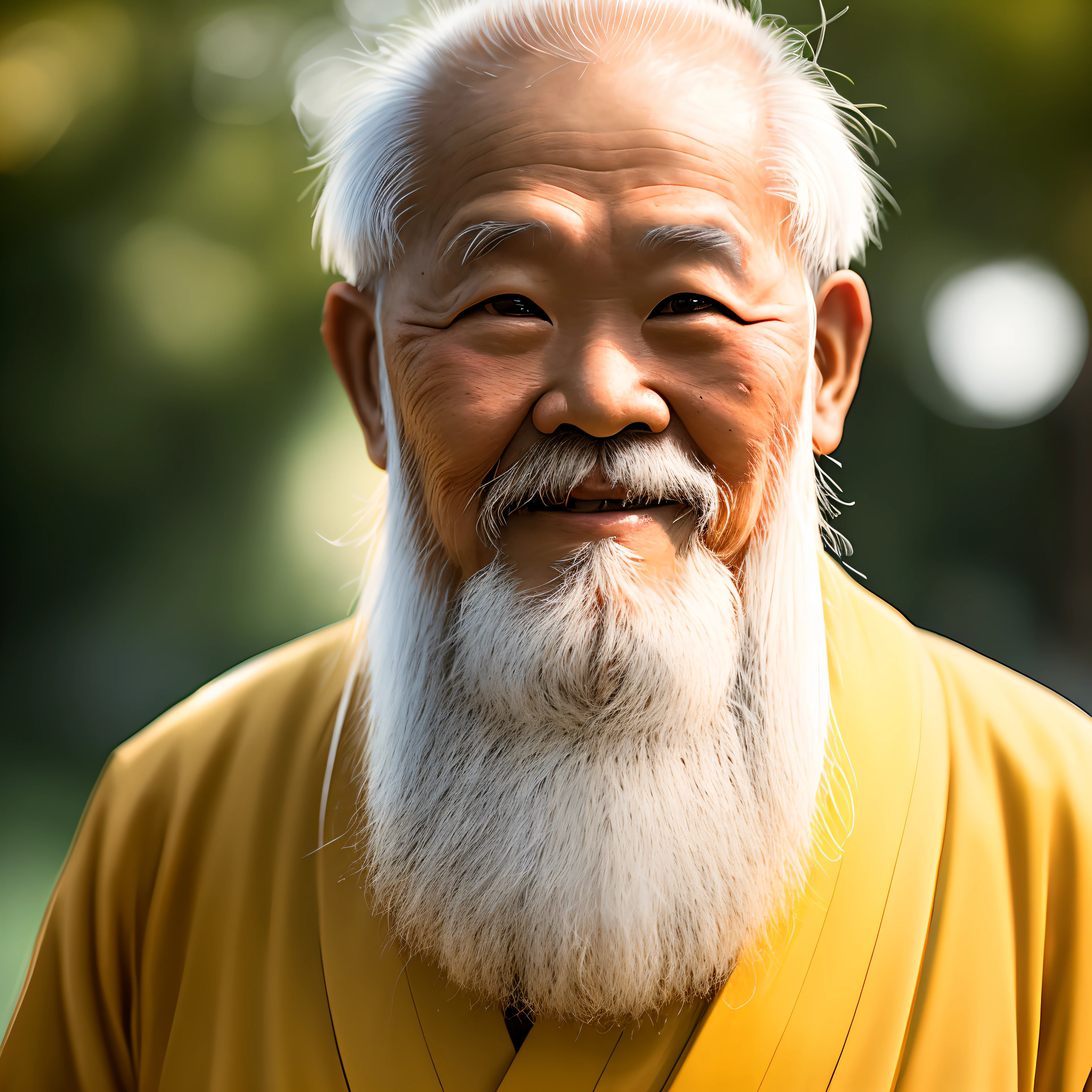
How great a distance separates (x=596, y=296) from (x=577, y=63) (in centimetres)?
25

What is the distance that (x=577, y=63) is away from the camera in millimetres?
892

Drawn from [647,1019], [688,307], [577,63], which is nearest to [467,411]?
[688,307]

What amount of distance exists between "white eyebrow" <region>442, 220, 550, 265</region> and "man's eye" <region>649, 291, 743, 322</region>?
13 cm

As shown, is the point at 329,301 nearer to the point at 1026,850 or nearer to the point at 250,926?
the point at 250,926

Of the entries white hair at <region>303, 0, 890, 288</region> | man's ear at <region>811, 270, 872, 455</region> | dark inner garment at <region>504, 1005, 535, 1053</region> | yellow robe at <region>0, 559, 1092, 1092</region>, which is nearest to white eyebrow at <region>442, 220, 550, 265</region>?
white hair at <region>303, 0, 890, 288</region>

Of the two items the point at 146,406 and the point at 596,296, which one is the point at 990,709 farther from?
the point at 146,406

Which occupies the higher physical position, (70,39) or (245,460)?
(70,39)

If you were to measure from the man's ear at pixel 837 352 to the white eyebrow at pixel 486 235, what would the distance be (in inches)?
14.9

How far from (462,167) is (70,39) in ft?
6.44

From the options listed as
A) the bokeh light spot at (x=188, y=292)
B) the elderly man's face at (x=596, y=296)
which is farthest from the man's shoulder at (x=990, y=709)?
the bokeh light spot at (x=188, y=292)

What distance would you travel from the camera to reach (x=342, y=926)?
39.4 inches

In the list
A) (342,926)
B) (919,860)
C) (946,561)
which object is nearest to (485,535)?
(342,926)

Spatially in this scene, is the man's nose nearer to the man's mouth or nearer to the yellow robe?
the man's mouth

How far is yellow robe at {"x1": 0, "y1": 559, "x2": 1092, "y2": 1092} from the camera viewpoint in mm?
883
